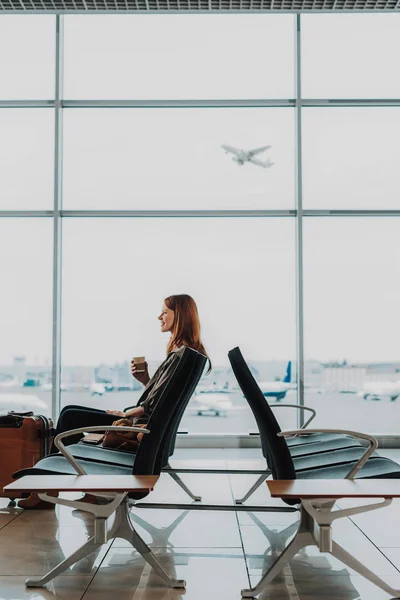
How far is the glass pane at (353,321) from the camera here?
237 inches

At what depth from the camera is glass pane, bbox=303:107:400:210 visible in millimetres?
6012

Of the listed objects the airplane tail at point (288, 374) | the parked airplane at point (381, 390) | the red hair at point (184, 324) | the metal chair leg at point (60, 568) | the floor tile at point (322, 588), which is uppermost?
the red hair at point (184, 324)

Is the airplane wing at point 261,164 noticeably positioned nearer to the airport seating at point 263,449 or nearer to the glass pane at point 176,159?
the glass pane at point 176,159

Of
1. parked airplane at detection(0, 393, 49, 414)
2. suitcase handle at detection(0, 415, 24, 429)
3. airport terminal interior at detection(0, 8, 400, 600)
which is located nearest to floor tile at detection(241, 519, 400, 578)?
suitcase handle at detection(0, 415, 24, 429)

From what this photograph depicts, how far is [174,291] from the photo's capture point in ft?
20.4

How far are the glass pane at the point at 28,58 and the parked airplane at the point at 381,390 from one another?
388 cm

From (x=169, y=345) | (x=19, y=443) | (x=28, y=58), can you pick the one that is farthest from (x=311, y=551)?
(x=28, y=58)

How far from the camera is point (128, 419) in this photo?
12.3 ft

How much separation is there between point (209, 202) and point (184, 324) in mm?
2441

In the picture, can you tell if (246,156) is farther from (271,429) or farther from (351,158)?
(271,429)

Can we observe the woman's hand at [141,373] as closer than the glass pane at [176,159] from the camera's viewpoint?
Yes

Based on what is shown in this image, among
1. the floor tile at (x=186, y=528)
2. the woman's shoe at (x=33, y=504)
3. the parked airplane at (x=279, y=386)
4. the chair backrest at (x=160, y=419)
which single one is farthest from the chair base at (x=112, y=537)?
the parked airplane at (x=279, y=386)

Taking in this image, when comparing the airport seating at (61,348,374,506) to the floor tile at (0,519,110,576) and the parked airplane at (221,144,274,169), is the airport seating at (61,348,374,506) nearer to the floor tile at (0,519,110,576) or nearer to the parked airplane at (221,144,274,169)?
the floor tile at (0,519,110,576)

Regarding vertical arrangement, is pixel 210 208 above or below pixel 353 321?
above
